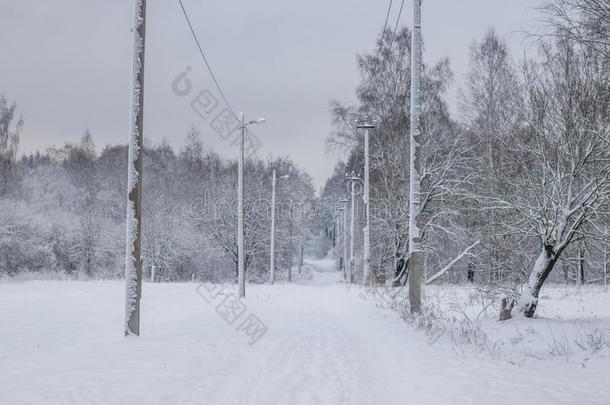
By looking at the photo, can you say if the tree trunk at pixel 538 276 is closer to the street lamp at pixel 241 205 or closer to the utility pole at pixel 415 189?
the utility pole at pixel 415 189

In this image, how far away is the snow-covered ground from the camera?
17.0 ft

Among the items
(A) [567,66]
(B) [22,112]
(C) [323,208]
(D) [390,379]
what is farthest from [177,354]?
(C) [323,208]

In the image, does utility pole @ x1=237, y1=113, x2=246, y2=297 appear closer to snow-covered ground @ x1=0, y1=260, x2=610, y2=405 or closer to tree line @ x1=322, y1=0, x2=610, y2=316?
tree line @ x1=322, y1=0, x2=610, y2=316

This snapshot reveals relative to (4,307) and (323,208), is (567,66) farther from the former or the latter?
(323,208)

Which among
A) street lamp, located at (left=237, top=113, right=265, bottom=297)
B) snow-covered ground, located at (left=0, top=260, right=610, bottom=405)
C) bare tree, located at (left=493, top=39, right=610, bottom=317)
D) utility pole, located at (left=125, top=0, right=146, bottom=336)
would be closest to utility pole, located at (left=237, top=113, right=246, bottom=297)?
street lamp, located at (left=237, top=113, right=265, bottom=297)

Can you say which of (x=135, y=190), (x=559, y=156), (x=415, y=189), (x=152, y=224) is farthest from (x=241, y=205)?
(x=152, y=224)

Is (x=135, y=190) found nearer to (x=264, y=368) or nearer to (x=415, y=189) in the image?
(x=264, y=368)

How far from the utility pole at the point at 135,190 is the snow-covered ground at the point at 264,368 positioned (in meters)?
0.64

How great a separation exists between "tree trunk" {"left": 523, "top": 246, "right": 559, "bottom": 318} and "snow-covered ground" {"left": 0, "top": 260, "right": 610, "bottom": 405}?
3.32 m

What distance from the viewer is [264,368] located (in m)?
6.61

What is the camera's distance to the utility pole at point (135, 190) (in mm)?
8547

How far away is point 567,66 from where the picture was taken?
37.2 feet

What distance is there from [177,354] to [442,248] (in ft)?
72.3

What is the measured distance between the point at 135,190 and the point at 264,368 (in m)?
4.00
